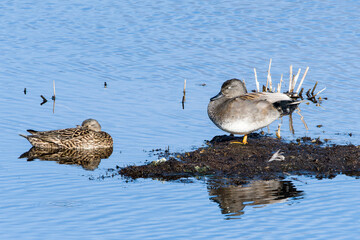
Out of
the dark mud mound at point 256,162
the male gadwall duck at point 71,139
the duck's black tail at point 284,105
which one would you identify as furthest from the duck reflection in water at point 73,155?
the duck's black tail at point 284,105

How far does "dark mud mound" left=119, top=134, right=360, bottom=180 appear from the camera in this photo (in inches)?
544

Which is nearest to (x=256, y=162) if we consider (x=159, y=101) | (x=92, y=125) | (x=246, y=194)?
(x=246, y=194)

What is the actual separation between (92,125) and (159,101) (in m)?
3.43

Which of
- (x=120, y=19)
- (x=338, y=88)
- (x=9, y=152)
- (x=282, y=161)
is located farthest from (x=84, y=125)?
(x=120, y=19)

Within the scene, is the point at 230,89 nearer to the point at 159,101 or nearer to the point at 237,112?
the point at 237,112

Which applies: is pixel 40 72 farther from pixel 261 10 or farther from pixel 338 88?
pixel 261 10

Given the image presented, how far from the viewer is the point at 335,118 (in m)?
18.8

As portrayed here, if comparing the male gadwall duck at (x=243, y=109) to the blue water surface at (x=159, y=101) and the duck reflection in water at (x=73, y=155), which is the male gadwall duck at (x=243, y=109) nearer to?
the blue water surface at (x=159, y=101)

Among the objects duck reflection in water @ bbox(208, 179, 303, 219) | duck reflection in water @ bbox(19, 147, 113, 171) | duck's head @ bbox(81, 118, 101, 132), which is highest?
duck reflection in water @ bbox(208, 179, 303, 219)

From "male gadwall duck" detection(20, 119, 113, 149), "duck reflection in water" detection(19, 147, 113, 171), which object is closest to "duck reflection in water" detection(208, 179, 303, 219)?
"duck reflection in water" detection(19, 147, 113, 171)

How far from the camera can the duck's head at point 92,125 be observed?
675 inches

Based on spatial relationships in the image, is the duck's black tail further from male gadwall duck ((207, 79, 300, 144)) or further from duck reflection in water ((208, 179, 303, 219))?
duck reflection in water ((208, 179, 303, 219))

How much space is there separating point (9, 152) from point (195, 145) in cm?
428

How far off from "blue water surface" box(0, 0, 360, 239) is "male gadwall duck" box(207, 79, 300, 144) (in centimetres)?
131
